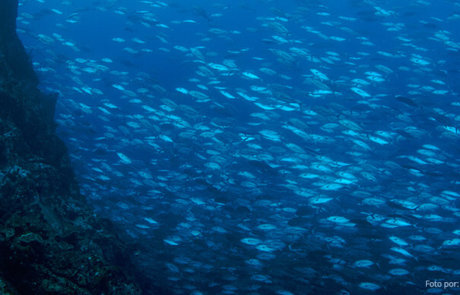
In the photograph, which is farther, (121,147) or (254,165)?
(121,147)

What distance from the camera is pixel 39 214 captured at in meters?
6.30

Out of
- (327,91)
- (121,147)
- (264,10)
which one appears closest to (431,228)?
(327,91)

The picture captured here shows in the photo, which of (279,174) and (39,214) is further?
(279,174)

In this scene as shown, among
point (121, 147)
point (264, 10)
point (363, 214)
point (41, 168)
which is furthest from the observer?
point (264, 10)

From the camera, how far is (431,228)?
34.0ft

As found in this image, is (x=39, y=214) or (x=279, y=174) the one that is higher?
(x=279, y=174)

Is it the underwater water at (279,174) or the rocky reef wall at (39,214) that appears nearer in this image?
the rocky reef wall at (39,214)

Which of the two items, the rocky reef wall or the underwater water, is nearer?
the rocky reef wall

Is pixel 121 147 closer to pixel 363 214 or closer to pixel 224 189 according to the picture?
pixel 224 189

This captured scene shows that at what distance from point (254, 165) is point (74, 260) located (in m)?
7.97

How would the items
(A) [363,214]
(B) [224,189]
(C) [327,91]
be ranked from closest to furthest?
(C) [327,91]
(A) [363,214]
(B) [224,189]

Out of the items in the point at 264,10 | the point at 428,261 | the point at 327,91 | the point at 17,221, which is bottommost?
A: the point at 428,261

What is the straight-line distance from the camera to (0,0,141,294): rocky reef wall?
359 centimetres

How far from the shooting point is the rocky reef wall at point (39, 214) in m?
3.59
